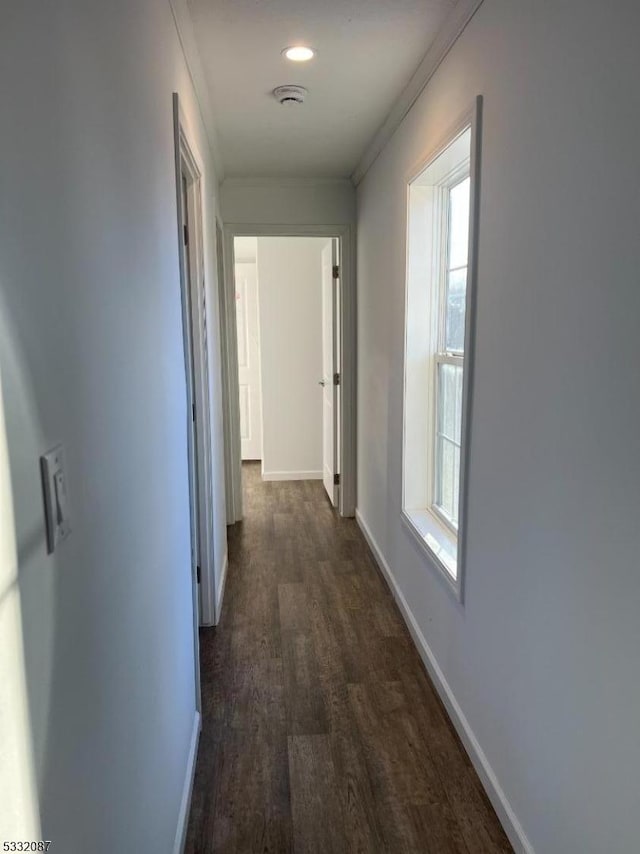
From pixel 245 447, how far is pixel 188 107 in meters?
4.44

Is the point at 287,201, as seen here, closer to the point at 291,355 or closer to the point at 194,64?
the point at 291,355

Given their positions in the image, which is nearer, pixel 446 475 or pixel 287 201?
pixel 446 475

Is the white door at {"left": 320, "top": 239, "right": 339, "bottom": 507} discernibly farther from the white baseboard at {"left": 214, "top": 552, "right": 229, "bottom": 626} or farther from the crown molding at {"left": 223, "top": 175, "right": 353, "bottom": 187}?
the white baseboard at {"left": 214, "top": 552, "right": 229, "bottom": 626}

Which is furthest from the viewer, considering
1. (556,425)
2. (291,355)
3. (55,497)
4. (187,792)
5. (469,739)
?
(291,355)

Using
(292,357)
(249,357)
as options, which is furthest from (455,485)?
(249,357)

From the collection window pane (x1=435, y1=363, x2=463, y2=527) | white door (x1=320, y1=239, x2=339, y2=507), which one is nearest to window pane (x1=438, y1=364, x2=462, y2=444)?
window pane (x1=435, y1=363, x2=463, y2=527)

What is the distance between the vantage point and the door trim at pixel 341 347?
4102mm

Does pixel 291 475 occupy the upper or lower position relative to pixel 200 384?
lower

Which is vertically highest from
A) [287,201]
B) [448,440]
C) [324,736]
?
[287,201]

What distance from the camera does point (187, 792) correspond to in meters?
1.76

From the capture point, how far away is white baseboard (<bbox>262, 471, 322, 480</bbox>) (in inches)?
220

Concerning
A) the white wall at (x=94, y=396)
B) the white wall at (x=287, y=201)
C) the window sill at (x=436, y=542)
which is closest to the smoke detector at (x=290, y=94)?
the white wall at (x=94, y=396)

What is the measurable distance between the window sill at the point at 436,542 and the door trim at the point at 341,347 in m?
1.55

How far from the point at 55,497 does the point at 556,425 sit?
1077mm
